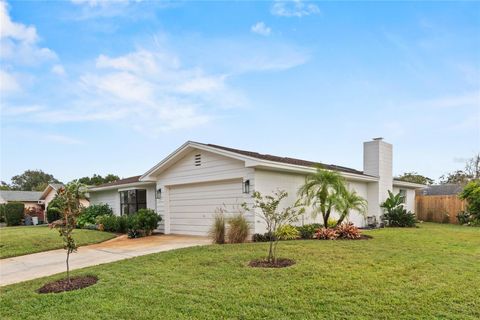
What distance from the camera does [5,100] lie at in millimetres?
13438

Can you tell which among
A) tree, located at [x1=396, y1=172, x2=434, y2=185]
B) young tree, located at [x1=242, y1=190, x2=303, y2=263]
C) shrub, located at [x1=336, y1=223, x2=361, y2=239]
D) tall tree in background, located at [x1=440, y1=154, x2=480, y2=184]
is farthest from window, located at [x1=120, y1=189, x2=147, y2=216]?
tree, located at [x1=396, y1=172, x2=434, y2=185]

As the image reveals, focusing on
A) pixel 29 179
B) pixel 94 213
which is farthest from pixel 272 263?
pixel 29 179

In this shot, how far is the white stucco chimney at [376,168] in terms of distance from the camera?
17.6 m

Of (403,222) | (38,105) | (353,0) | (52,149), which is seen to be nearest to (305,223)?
(403,222)

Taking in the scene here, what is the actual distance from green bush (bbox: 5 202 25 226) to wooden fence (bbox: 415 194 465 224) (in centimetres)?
3163

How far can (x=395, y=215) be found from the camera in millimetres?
17266

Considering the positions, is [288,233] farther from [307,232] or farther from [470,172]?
[470,172]

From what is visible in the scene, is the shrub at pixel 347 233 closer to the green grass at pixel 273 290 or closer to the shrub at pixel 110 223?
the green grass at pixel 273 290

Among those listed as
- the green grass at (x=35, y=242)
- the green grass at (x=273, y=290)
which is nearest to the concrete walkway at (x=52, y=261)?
the green grass at (x=35, y=242)

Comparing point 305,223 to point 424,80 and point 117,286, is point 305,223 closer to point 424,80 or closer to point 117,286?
point 424,80

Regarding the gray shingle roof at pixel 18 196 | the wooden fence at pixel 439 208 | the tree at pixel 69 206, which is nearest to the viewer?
the tree at pixel 69 206

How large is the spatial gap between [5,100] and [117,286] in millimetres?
11316

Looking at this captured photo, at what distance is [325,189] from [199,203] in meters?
5.16

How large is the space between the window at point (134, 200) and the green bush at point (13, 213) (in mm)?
16327
